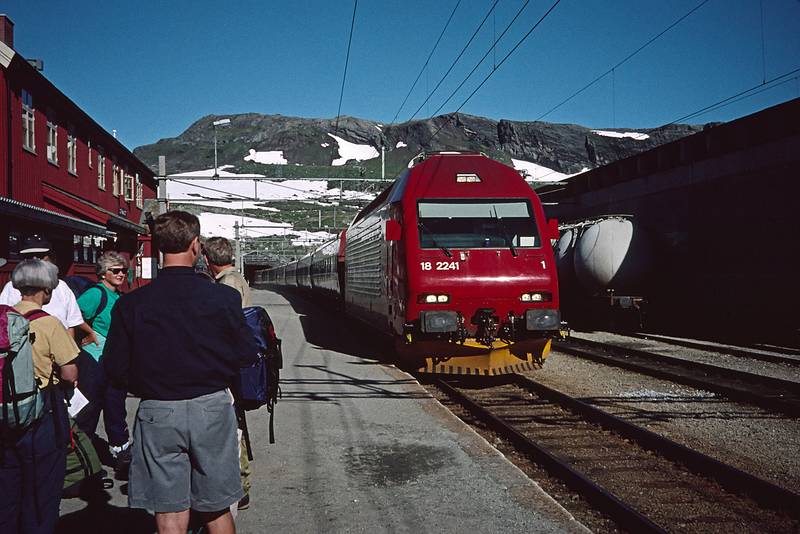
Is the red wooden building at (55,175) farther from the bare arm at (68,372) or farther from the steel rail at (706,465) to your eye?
the steel rail at (706,465)

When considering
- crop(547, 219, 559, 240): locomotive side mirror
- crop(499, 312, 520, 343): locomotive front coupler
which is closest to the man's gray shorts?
crop(499, 312, 520, 343): locomotive front coupler

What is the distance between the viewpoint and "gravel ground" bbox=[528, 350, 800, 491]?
260 inches

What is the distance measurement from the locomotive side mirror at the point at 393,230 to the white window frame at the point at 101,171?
62.8 ft

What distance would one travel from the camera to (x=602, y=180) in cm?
2681

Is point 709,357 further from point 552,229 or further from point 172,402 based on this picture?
point 172,402

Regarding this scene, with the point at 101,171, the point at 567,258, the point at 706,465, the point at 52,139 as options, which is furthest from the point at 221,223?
the point at 706,465

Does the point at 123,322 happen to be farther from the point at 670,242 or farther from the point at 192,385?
the point at 670,242

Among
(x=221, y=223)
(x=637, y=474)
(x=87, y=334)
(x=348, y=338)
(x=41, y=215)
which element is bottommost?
(x=637, y=474)

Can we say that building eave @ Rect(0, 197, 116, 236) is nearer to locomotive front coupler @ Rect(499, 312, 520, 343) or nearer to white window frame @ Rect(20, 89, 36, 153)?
white window frame @ Rect(20, 89, 36, 153)

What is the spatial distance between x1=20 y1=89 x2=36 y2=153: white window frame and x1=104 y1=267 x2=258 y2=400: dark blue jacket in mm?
18008

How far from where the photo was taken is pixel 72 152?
23.1m

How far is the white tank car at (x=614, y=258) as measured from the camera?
19.0m

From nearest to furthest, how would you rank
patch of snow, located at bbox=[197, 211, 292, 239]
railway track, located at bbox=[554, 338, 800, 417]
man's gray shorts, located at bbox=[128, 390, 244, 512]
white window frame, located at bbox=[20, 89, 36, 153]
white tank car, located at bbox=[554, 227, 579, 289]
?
man's gray shorts, located at bbox=[128, 390, 244, 512] < railway track, located at bbox=[554, 338, 800, 417] < white window frame, located at bbox=[20, 89, 36, 153] < white tank car, located at bbox=[554, 227, 579, 289] < patch of snow, located at bbox=[197, 211, 292, 239]

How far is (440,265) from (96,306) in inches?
206
